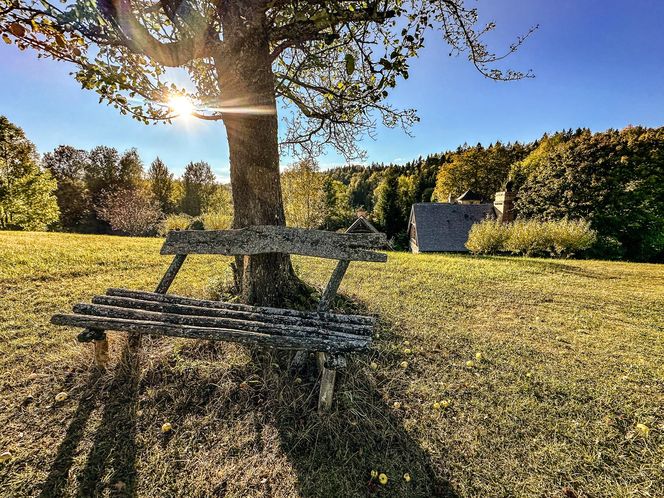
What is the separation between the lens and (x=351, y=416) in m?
2.22

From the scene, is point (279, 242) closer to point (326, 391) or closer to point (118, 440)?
point (326, 391)

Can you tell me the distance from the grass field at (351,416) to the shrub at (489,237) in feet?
31.9

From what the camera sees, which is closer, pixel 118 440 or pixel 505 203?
pixel 118 440

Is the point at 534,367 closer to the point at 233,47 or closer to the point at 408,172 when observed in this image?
the point at 233,47

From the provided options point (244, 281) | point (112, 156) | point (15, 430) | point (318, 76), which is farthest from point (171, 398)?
point (112, 156)

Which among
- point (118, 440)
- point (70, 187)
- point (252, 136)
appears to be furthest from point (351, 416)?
point (70, 187)

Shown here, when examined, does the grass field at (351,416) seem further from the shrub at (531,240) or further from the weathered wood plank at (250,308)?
the shrub at (531,240)

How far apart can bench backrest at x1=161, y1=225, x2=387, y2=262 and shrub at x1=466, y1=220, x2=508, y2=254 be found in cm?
1216

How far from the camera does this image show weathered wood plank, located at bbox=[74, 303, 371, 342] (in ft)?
6.97

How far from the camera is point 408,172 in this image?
64500 millimetres

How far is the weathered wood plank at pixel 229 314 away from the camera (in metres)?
2.29

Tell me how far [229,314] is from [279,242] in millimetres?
839

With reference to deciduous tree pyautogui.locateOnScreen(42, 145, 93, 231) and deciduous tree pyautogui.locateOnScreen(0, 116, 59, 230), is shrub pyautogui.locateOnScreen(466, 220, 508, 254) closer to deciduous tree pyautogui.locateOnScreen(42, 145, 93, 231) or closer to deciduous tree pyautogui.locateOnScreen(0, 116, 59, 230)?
deciduous tree pyautogui.locateOnScreen(0, 116, 59, 230)

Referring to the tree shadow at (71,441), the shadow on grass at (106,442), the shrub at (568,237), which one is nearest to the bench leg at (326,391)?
the shadow on grass at (106,442)
